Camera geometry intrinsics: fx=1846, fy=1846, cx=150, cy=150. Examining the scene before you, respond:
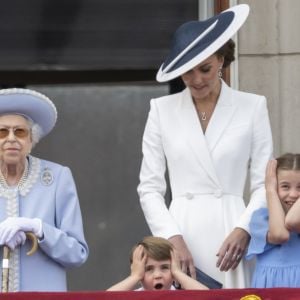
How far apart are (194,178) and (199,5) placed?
2.03m

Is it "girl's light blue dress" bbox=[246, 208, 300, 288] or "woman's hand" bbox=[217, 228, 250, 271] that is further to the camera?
"woman's hand" bbox=[217, 228, 250, 271]

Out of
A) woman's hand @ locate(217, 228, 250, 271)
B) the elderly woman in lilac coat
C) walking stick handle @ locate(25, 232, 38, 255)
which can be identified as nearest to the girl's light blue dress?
woman's hand @ locate(217, 228, 250, 271)

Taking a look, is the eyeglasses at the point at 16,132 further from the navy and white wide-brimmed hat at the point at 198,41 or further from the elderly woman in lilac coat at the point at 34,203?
the navy and white wide-brimmed hat at the point at 198,41

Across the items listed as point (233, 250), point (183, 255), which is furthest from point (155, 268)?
point (233, 250)

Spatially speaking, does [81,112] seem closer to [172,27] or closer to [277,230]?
[172,27]

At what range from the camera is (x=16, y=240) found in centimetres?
775

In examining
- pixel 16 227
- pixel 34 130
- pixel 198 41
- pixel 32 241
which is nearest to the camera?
pixel 16 227

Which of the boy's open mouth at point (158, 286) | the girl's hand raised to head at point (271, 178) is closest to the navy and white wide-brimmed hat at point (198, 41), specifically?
the girl's hand raised to head at point (271, 178)

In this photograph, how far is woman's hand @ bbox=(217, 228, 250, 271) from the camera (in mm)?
8125

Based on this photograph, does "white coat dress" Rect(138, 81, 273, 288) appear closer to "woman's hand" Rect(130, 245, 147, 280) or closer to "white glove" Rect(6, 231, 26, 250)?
"woman's hand" Rect(130, 245, 147, 280)

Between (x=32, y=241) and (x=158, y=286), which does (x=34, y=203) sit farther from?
(x=158, y=286)

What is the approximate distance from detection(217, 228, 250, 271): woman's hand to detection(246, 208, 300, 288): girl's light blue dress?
126mm

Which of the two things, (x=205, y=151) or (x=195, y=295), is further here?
(x=205, y=151)

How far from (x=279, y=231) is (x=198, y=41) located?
1025 millimetres
